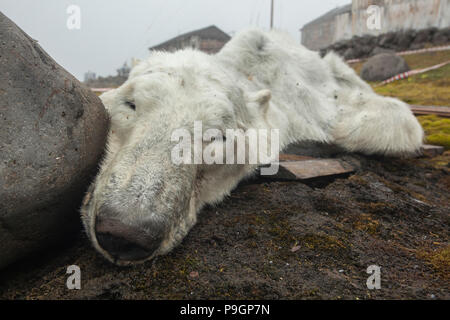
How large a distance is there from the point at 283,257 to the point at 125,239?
2.96ft

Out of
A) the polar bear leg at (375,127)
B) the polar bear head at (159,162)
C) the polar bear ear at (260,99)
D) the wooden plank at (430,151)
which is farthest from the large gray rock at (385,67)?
the polar bear head at (159,162)

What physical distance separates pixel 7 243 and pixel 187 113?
4.34ft

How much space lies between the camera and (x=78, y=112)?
6.61ft

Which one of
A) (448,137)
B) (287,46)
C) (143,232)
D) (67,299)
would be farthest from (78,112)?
(448,137)

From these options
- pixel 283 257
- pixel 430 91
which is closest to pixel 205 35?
pixel 430 91

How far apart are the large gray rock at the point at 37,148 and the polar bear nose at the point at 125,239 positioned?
0.45m

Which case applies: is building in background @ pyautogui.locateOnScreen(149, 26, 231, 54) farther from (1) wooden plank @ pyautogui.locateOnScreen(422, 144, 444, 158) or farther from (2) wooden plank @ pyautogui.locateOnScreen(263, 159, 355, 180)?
(2) wooden plank @ pyautogui.locateOnScreen(263, 159, 355, 180)

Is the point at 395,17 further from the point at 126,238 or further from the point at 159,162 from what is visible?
the point at 126,238

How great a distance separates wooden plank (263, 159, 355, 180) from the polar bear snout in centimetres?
177

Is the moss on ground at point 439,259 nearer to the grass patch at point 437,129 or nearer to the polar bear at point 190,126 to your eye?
the polar bear at point 190,126

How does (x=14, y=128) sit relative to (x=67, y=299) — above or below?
above

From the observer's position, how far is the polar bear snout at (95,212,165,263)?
150cm
